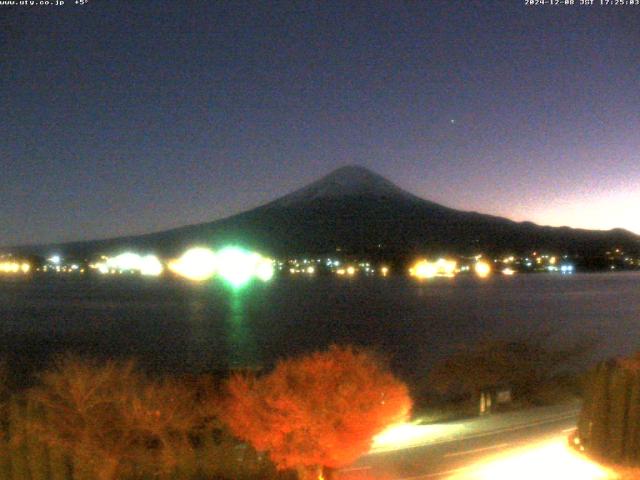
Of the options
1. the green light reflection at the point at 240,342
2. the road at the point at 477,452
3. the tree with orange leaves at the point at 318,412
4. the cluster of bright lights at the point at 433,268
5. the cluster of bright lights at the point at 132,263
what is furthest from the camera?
the cluster of bright lights at the point at 132,263

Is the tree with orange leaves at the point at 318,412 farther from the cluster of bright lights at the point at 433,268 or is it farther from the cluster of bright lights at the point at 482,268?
the cluster of bright lights at the point at 482,268

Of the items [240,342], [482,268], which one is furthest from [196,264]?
[240,342]

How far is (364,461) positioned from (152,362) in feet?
55.6

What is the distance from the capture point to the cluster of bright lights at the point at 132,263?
87.8 metres

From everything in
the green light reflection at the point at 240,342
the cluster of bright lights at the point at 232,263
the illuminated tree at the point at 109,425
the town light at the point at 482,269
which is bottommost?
the green light reflection at the point at 240,342

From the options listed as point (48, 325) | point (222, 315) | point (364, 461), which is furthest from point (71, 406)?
point (222, 315)

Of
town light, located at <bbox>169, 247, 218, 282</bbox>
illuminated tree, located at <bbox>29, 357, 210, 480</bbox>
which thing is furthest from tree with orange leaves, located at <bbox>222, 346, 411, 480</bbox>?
town light, located at <bbox>169, 247, 218, 282</bbox>

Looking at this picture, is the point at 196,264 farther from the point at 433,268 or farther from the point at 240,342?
the point at 240,342

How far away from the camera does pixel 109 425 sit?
10039 millimetres

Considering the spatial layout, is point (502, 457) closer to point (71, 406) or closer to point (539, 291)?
point (71, 406)

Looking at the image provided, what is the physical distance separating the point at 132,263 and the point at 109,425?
8041 centimetres

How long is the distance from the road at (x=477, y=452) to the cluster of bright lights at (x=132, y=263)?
76.8m

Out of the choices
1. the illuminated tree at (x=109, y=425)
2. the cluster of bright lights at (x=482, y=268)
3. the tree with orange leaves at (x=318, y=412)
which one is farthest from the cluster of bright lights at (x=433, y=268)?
the tree with orange leaves at (x=318, y=412)

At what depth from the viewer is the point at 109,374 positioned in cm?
1100
